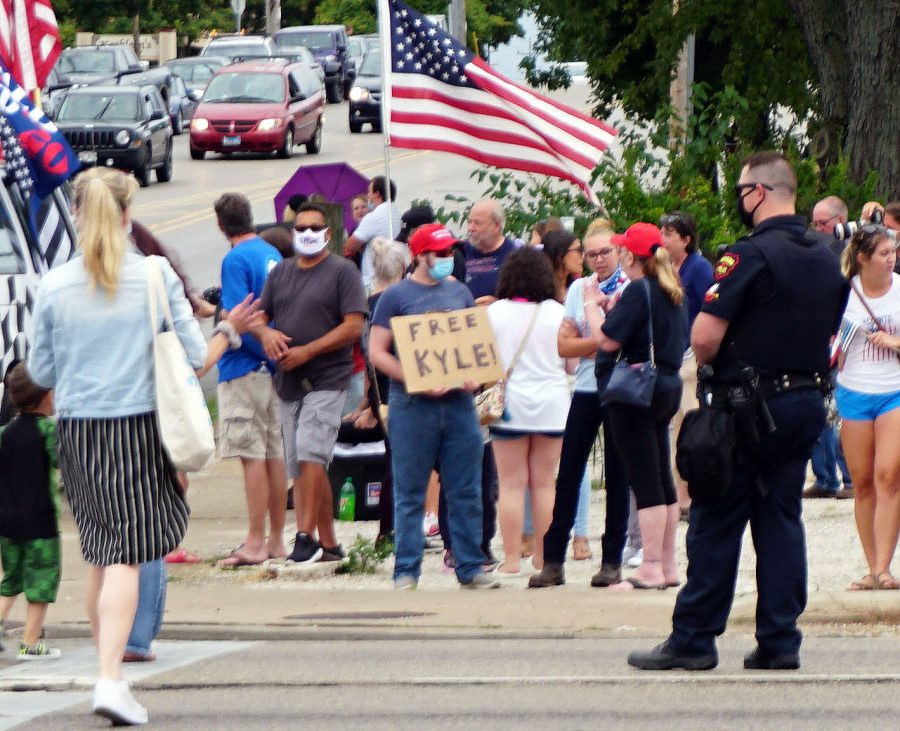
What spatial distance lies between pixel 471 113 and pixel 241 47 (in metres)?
42.8

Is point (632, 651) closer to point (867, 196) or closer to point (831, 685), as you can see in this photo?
point (831, 685)

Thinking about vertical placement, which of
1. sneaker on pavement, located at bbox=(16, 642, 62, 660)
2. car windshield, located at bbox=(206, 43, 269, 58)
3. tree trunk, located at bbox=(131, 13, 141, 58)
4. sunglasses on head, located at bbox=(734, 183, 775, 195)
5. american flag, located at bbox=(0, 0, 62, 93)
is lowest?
sneaker on pavement, located at bbox=(16, 642, 62, 660)

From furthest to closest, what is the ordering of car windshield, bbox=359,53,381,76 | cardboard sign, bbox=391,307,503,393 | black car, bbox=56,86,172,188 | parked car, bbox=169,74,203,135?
1. parked car, bbox=169,74,203,135
2. car windshield, bbox=359,53,381,76
3. black car, bbox=56,86,172,188
4. cardboard sign, bbox=391,307,503,393

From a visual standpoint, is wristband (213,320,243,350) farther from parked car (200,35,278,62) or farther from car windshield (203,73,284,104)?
parked car (200,35,278,62)

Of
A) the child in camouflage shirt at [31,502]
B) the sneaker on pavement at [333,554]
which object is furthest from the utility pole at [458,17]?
the child in camouflage shirt at [31,502]

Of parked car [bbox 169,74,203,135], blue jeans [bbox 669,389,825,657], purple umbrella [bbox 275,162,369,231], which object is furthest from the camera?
parked car [bbox 169,74,203,135]

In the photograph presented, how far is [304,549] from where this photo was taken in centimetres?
980

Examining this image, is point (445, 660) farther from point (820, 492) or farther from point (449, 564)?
point (820, 492)

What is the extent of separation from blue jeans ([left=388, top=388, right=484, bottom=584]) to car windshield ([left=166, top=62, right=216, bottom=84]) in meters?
42.9

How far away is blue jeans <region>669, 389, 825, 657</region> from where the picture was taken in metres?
6.68

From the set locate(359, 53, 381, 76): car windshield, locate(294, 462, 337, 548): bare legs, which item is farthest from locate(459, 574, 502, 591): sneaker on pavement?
locate(359, 53, 381, 76): car windshield

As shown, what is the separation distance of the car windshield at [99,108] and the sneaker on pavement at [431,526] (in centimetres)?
2436

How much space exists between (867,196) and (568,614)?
9425 millimetres

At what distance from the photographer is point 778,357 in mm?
6621
